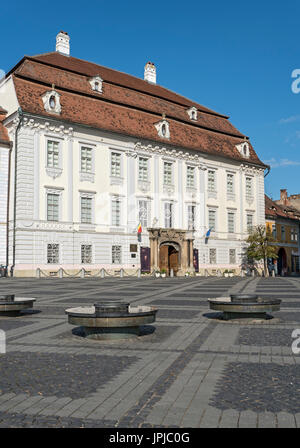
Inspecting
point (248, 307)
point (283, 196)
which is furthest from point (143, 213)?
point (283, 196)

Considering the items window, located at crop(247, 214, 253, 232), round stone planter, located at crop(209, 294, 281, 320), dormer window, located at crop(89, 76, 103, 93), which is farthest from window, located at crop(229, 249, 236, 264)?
round stone planter, located at crop(209, 294, 281, 320)

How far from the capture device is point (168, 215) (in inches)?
1645

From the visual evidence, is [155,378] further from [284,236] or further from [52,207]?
[284,236]

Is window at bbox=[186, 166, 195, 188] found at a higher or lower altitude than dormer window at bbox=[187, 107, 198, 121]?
lower

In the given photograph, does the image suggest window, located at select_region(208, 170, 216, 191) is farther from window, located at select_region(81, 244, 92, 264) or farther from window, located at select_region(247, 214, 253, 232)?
window, located at select_region(81, 244, 92, 264)

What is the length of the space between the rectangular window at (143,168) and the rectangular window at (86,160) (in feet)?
16.5

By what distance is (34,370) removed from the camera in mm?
6254

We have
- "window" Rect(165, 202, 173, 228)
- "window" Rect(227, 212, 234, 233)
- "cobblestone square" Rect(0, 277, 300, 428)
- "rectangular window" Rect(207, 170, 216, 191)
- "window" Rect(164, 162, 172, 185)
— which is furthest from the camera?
"window" Rect(227, 212, 234, 233)

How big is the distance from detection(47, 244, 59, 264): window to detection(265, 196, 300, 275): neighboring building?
28570 mm

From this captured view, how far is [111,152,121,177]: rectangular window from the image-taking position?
127ft

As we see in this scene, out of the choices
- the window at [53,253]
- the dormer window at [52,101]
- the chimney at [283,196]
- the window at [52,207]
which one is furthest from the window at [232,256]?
the chimney at [283,196]

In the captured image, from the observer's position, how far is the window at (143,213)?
39.8m

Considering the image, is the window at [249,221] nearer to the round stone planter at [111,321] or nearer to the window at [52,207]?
the window at [52,207]
